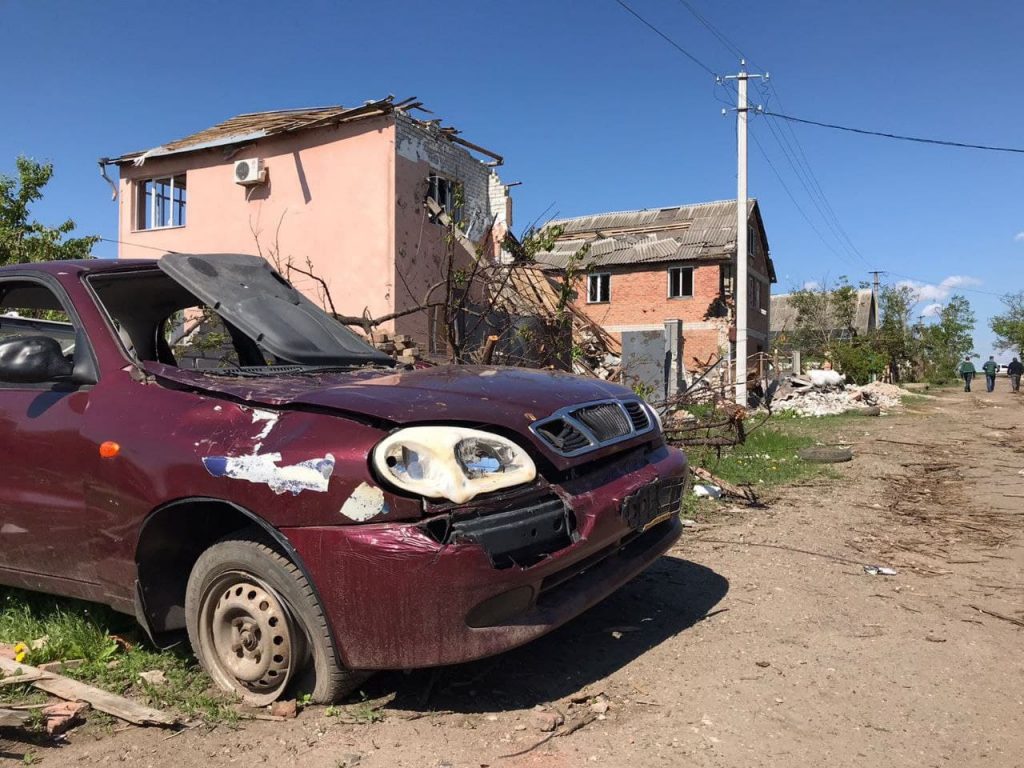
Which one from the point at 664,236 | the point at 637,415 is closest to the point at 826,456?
the point at 637,415

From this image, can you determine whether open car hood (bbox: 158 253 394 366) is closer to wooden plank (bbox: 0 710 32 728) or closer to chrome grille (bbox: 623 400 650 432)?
chrome grille (bbox: 623 400 650 432)

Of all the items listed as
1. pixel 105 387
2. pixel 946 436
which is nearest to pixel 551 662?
pixel 105 387

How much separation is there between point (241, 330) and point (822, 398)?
2220cm

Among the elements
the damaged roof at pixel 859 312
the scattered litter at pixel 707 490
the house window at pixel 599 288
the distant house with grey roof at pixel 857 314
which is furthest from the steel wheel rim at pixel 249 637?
the damaged roof at pixel 859 312

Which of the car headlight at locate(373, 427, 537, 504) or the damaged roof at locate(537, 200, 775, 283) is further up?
the damaged roof at locate(537, 200, 775, 283)

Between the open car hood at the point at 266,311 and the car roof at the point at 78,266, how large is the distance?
16 cm

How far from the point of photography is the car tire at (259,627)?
252 centimetres

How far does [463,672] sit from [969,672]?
2.01 meters

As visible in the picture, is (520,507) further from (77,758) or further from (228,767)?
(77,758)

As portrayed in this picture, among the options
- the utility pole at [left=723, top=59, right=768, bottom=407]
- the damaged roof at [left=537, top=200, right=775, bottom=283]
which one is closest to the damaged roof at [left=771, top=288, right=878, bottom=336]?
the damaged roof at [left=537, top=200, right=775, bottom=283]

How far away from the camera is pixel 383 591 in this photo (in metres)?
2.36

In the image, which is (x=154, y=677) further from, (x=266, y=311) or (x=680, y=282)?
(x=680, y=282)

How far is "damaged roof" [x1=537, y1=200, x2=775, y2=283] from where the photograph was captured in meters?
32.3

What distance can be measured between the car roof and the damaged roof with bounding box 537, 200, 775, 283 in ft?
87.8
